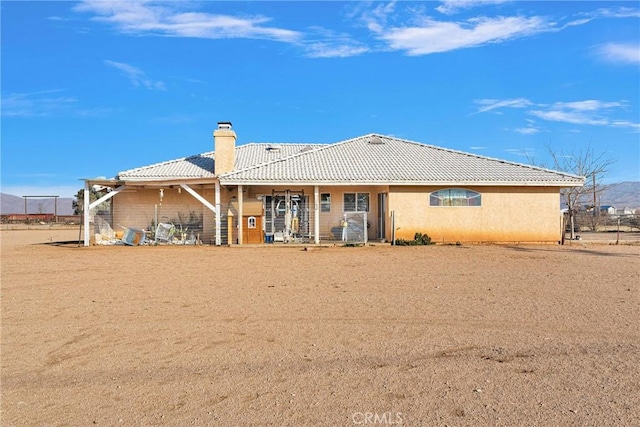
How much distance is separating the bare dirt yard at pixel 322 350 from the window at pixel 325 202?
35.7 ft

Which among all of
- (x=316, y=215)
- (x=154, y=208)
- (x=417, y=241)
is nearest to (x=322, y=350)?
(x=316, y=215)

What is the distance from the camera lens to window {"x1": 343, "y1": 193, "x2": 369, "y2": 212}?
71.0 feet

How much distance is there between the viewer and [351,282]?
9.88 metres

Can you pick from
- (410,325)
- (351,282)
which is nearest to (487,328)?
(410,325)

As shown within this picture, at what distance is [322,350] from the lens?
17.1 feet

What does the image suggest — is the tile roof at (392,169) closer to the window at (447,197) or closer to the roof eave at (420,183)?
the roof eave at (420,183)

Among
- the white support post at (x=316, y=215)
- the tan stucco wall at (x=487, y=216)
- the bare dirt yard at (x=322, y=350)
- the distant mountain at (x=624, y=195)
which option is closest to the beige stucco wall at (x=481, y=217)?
the tan stucco wall at (x=487, y=216)

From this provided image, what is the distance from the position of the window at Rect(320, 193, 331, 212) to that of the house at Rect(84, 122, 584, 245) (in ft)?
0.15

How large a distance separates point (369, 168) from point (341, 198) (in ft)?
6.08

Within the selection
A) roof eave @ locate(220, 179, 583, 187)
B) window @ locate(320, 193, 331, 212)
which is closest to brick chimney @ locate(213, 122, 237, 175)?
roof eave @ locate(220, 179, 583, 187)
